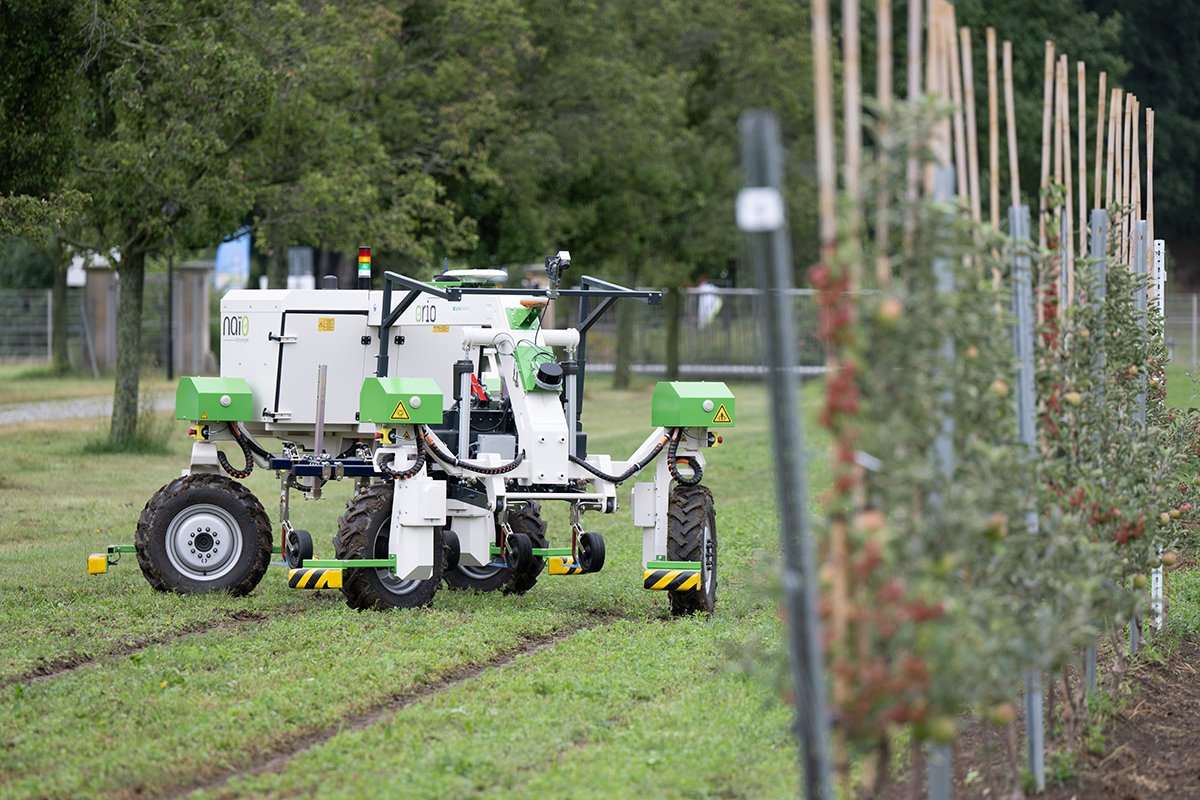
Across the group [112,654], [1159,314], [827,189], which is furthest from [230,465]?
[827,189]

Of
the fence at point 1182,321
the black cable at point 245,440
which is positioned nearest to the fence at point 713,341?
the fence at point 1182,321

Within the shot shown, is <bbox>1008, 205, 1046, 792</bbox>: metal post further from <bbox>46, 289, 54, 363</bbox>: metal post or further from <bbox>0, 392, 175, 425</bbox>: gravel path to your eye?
<bbox>46, 289, 54, 363</bbox>: metal post

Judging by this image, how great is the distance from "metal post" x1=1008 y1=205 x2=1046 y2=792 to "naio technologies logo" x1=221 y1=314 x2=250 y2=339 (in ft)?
23.8

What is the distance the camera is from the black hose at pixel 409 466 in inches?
434

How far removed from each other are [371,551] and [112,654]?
6.08 feet

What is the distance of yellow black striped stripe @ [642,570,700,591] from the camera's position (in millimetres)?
11250

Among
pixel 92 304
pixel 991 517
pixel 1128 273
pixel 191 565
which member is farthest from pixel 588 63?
pixel 991 517

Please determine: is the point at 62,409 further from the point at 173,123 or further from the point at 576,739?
the point at 576,739

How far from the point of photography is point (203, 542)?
1212 cm

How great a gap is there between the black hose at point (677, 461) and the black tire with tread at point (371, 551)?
A: 160 centimetres

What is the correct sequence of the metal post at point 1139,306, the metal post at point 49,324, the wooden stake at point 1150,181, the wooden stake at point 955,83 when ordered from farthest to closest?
the metal post at point 49,324
the wooden stake at point 1150,181
the metal post at point 1139,306
the wooden stake at point 955,83

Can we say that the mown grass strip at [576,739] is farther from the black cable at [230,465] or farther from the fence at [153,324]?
the fence at [153,324]

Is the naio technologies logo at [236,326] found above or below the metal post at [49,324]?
below

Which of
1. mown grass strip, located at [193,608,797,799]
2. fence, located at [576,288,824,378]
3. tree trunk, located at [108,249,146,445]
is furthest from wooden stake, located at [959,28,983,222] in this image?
fence, located at [576,288,824,378]
